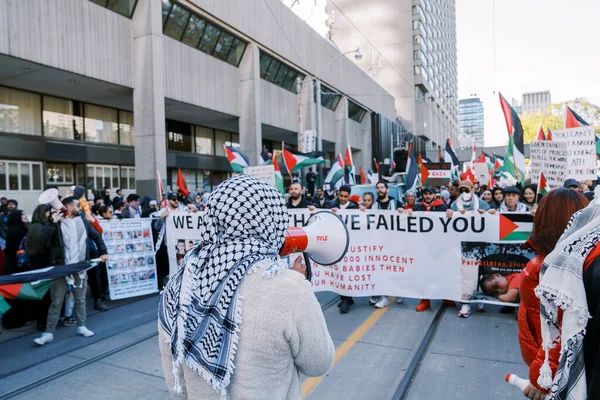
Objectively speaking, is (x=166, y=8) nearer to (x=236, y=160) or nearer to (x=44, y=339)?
(x=236, y=160)

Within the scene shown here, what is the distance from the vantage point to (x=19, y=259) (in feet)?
22.4

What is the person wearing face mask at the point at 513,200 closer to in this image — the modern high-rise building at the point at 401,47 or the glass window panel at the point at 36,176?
the glass window panel at the point at 36,176

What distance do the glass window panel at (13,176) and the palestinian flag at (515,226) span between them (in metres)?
16.6

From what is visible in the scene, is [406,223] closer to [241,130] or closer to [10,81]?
[10,81]

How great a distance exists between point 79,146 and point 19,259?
1272cm

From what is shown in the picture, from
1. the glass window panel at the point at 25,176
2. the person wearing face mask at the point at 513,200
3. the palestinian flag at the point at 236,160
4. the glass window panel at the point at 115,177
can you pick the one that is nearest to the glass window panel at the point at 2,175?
the glass window panel at the point at 25,176

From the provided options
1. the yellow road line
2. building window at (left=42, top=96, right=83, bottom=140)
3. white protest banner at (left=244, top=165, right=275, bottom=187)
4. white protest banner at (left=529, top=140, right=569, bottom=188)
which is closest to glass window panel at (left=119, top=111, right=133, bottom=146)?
building window at (left=42, top=96, right=83, bottom=140)

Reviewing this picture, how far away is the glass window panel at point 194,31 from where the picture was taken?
1921cm

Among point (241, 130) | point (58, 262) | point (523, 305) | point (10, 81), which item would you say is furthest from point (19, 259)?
point (241, 130)

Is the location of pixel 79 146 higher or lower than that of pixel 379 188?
higher

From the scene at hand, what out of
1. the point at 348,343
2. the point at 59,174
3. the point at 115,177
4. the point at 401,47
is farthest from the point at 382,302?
the point at 401,47

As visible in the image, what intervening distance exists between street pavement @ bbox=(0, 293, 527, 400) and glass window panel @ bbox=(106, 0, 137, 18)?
44.1 feet

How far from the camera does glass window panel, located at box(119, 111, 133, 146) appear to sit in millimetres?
20672

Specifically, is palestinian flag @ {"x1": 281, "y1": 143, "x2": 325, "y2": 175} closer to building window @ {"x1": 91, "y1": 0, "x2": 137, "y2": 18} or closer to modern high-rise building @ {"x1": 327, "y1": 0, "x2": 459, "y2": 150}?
building window @ {"x1": 91, "y1": 0, "x2": 137, "y2": 18}
